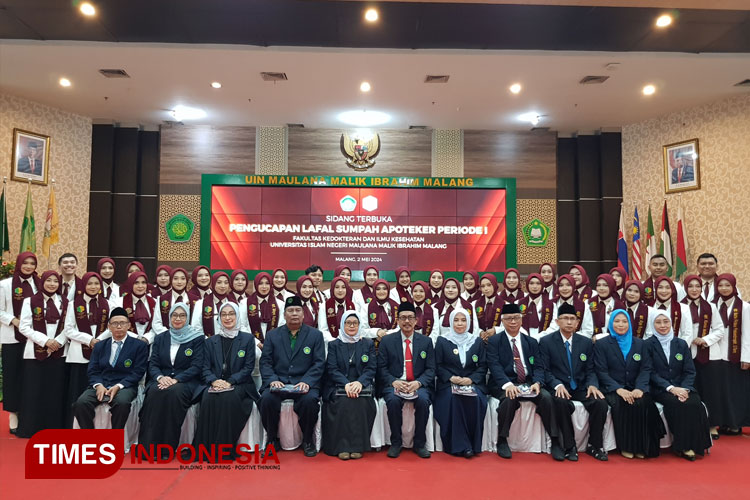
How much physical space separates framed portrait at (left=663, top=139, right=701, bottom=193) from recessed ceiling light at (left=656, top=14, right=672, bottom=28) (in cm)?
304

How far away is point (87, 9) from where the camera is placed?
17.9 ft

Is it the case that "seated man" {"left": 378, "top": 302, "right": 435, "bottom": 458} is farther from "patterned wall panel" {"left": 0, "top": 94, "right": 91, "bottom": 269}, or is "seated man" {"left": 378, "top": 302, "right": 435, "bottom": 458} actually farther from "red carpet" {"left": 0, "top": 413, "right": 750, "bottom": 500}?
"patterned wall panel" {"left": 0, "top": 94, "right": 91, "bottom": 269}

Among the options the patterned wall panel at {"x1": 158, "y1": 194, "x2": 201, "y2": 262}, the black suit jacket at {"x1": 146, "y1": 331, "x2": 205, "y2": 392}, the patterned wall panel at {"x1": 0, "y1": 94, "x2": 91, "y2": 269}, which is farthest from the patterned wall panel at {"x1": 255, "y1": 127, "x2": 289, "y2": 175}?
the black suit jacket at {"x1": 146, "y1": 331, "x2": 205, "y2": 392}

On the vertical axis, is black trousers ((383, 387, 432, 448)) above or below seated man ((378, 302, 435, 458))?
below

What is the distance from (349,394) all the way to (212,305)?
6.33ft

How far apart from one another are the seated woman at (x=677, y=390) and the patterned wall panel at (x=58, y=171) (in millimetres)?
8390

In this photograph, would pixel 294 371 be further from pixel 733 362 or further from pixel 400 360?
pixel 733 362

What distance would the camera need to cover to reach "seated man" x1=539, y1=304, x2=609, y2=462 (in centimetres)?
411

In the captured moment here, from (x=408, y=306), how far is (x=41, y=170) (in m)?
6.69

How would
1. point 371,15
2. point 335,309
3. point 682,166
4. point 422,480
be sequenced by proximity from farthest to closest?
point 682,166
point 371,15
point 335,309
point 422,480

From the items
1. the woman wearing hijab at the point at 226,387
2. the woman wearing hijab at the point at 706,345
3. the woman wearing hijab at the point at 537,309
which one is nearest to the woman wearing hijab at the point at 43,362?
the woman wearing hijab at the point at 226,387

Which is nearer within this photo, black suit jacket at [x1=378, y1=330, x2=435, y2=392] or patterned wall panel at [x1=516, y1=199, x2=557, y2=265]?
black suit jacket at [x1=378, y1=330, x2=435, y2=392]

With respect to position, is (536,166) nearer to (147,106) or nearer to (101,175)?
(147,106)

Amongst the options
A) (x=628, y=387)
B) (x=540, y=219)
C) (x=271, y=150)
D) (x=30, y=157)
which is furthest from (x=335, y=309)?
(x=30, y=157)
